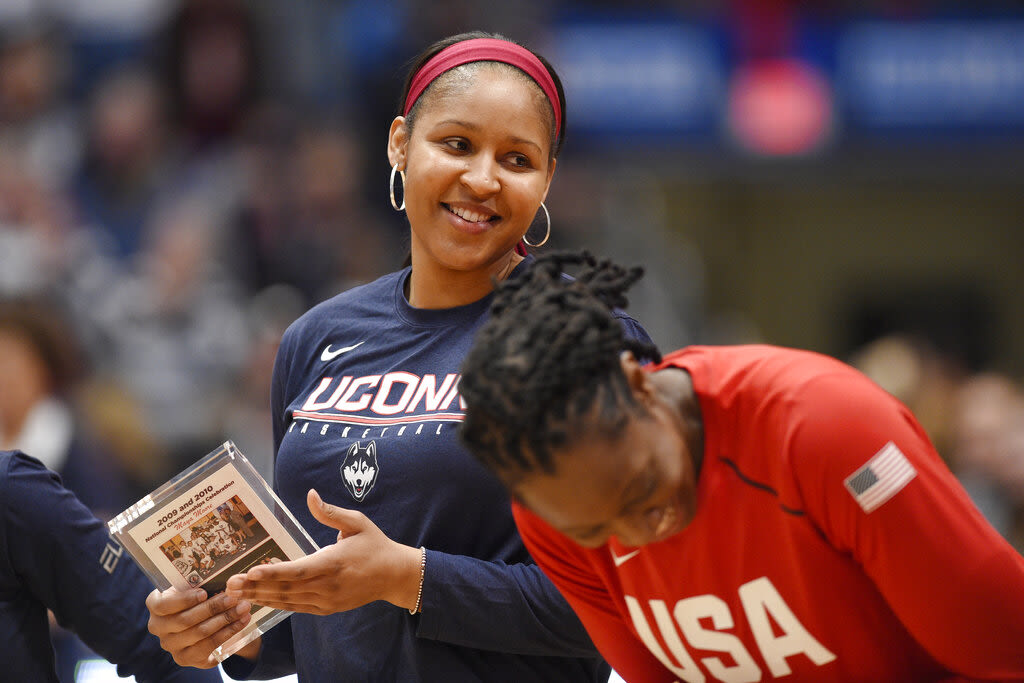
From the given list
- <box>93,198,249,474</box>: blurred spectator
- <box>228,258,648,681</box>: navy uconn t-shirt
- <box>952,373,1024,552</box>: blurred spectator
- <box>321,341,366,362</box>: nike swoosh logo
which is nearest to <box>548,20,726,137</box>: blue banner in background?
<box>93,198,249,474</box>: blurred spectator

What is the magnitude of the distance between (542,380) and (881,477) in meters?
0.45

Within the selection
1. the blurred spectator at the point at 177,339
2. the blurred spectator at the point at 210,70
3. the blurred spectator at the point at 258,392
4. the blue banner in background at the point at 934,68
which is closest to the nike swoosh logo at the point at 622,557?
the blurred spectator at the point at 258,392

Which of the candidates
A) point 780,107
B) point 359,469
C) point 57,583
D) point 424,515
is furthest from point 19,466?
point 780,107

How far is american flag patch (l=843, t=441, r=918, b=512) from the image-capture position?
1619mm

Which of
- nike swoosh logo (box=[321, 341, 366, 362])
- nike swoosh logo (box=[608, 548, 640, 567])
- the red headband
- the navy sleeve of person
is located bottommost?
the navy sleeve of person

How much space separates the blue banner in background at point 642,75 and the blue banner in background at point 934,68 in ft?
2.52

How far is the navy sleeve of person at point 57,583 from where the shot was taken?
2141mm

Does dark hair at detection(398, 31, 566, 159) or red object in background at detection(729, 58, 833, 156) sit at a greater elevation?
dark hair at detection(398, 31, 566, 159)

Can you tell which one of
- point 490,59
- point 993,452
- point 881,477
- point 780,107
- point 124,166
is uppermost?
point 490,59

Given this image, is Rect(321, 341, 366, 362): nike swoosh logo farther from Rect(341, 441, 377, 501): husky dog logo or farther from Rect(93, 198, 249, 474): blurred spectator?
Rect(93, 198, 249, 474): blurred spectator

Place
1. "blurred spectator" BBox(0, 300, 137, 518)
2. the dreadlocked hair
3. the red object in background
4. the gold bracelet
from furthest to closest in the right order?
the red object in background < "blurred spectator" BBox(0, 300, 137, 518) < the gold bracelet < the dreadlocked hair

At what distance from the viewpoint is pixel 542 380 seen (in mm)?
1601

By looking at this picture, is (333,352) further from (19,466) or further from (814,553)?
(814,553)

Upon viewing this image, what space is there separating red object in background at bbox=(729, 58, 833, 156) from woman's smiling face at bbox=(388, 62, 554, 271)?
5.38 m
